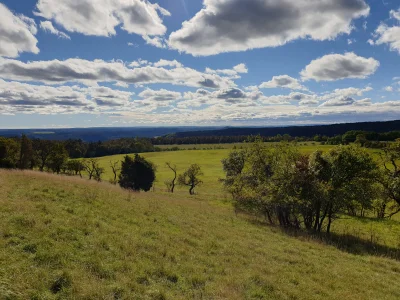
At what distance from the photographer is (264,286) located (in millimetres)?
10680

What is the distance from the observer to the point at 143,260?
35.8 feet

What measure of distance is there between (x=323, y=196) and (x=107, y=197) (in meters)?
18.4

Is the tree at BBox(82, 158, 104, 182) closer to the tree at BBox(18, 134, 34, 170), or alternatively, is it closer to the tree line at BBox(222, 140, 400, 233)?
the tree at BBox(18, 134, 34, 170)

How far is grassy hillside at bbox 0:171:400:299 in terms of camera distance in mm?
8445

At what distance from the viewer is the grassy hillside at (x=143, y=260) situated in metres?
8.45

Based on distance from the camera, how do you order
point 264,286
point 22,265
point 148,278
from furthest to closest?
point 264,286 < point 148,278 < point 22,265

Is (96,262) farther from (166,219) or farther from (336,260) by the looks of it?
(336,260)

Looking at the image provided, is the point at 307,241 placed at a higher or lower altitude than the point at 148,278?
lower

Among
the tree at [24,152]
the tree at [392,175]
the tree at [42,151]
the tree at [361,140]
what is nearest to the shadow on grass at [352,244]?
the tree at [361,140]

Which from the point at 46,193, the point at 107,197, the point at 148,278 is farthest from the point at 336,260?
the point at 46,193

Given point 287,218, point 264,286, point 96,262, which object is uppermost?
point 96,262

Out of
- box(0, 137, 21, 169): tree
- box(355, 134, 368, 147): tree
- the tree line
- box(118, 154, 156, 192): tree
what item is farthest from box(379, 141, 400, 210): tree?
box(0, 137, 21, 169): tree

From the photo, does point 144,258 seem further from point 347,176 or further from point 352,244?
point 347,176

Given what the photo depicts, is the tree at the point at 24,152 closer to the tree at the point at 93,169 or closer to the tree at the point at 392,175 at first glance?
the tree at the point at 93,169
